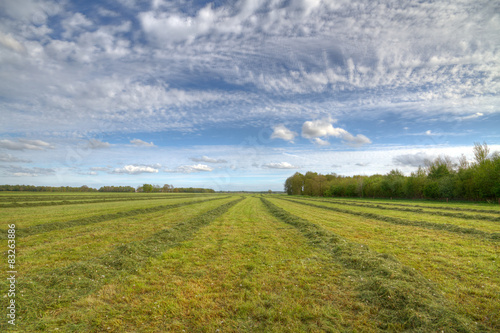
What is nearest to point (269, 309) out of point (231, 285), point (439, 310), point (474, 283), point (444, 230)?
point (231, 285)

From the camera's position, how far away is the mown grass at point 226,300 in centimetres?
507

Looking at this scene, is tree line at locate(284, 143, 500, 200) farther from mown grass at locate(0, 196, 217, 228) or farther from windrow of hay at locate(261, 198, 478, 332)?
mown grass at locate(0, 196, 217, 228)

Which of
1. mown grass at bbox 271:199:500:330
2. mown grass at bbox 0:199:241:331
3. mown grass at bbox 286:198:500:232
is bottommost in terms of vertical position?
mown grass at bbox 286:198:500:232

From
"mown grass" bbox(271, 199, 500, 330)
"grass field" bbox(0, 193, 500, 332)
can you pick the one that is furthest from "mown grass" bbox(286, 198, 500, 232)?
"grass field" bbox(0, 193, 500, 332)

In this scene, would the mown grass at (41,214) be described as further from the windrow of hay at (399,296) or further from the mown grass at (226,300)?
the windrow of hay at (399,296)

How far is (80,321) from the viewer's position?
17.0 ft

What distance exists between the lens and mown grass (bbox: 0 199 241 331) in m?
5.42

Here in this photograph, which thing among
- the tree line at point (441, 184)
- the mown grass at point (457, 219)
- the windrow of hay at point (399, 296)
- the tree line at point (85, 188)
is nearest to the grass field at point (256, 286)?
the windrow of hay at point (399, 296)

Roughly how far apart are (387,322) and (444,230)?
14.9 m

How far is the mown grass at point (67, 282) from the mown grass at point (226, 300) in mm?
397

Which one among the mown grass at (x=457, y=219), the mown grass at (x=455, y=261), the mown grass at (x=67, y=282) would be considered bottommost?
the mown grass at (x=457, y=219)

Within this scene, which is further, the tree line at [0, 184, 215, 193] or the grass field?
the tree line at [0, 184, 215, 193]

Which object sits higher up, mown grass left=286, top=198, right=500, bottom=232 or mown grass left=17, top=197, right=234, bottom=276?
mown grass left=17, top=197, right=234, bottom=276

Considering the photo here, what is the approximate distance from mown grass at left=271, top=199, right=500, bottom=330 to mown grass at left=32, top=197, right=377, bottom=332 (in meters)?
2.63
